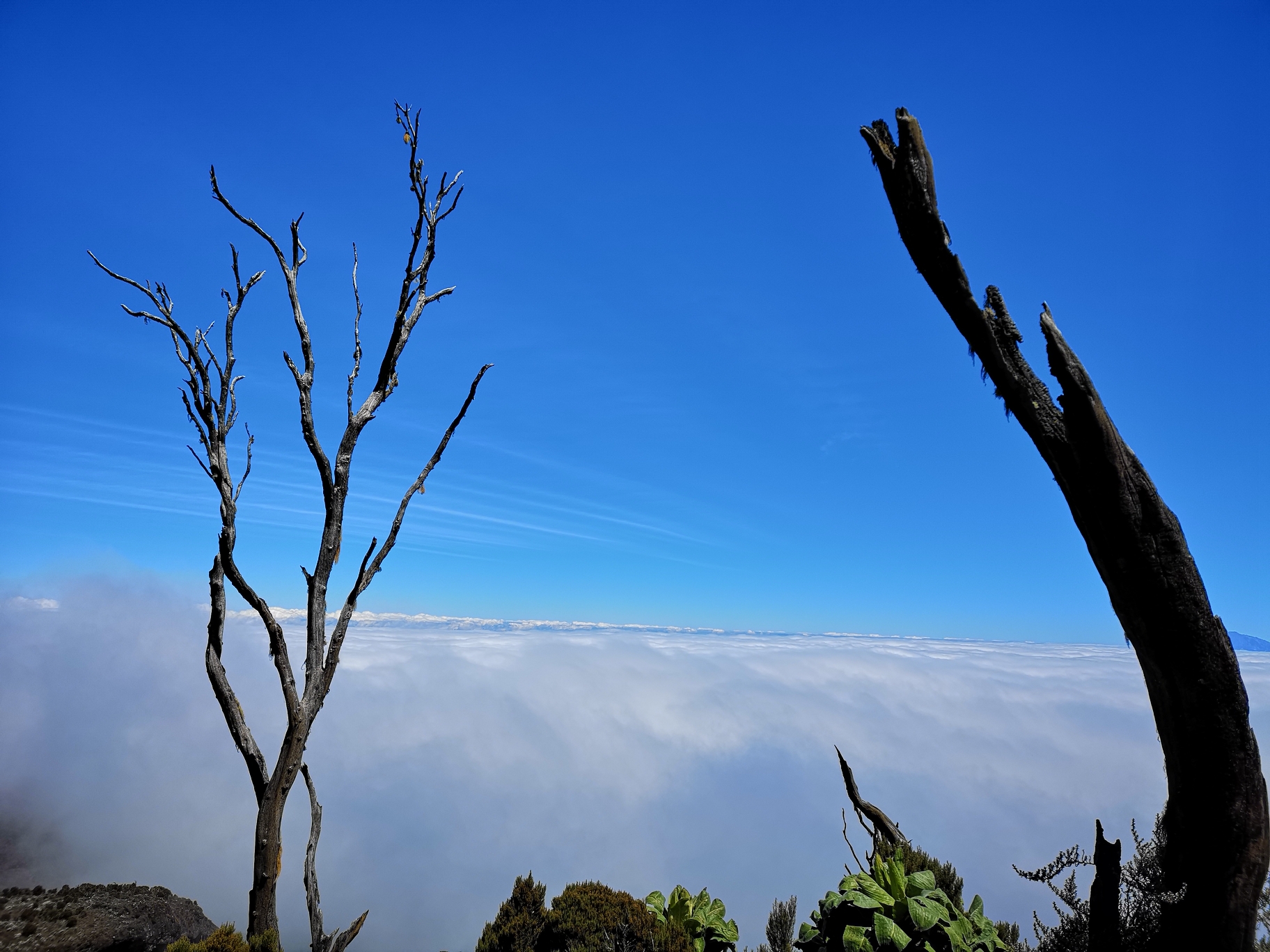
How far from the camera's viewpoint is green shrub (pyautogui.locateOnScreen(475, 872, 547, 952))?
6.22 metres

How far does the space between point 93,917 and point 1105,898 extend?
71.7 ft

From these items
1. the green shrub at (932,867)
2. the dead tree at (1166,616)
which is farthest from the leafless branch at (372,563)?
the green shrub at (932,867)

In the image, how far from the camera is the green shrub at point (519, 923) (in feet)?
20.4

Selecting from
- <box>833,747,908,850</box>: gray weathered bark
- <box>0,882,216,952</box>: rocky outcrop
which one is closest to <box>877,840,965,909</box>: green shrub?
<box>833,747,908,850</box>: gray weathered bark

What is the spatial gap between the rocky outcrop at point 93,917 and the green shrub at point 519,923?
338 inches

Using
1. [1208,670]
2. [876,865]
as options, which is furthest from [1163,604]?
[876,865]

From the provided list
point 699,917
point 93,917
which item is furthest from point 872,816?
point 93,917

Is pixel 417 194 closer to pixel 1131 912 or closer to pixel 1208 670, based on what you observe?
pixel 1208 670

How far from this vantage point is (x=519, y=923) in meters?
6.49

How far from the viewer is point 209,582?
13.2ft

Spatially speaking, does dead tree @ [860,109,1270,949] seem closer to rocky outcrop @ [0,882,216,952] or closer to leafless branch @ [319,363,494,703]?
leafless branch @ [319,363,494,703]

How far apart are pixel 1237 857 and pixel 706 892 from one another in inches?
175

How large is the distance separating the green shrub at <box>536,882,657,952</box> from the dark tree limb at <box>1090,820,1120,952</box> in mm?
3545

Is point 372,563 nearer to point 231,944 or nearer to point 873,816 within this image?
point 231,944
